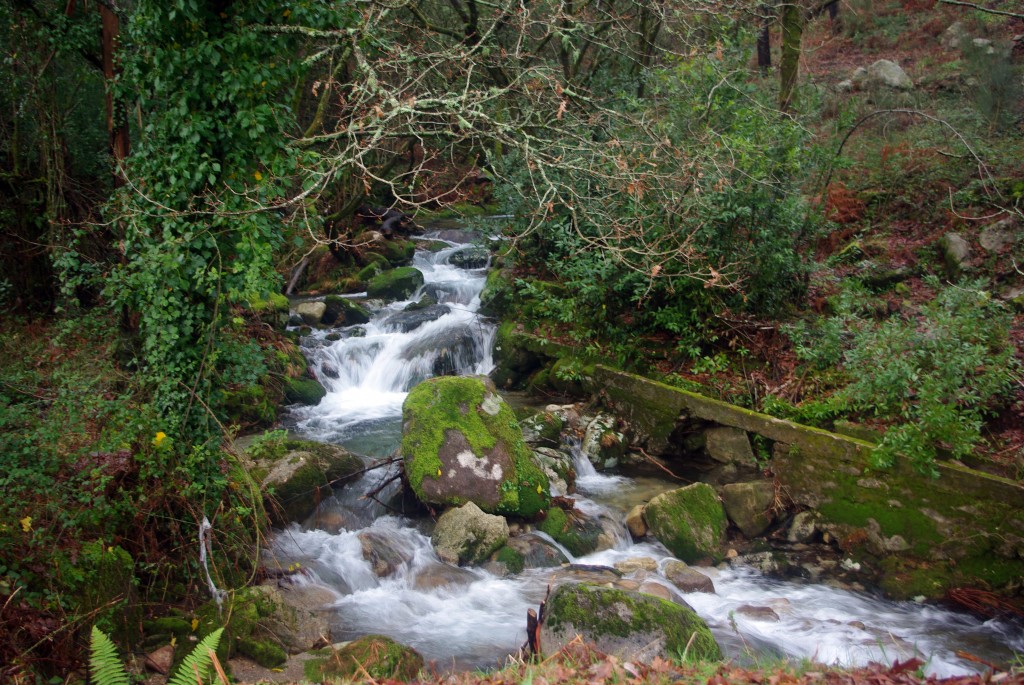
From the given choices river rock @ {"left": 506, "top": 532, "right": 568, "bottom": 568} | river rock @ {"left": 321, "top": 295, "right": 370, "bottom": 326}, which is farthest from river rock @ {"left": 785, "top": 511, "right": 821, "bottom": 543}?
river rock @ {"left": 321, "top": 295, "right": 370, "bottom": 326}

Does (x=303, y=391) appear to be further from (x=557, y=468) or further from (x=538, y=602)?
(x=538, y=602)

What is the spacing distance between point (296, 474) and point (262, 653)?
2665 mm

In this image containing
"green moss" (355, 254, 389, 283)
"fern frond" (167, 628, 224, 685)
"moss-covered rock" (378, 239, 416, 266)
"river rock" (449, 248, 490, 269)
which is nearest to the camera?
"fern frond" (167, 628, 224, 685)

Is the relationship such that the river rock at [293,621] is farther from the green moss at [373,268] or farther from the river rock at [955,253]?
the green moss at [373,268]

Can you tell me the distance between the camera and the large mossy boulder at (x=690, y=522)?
7113mm

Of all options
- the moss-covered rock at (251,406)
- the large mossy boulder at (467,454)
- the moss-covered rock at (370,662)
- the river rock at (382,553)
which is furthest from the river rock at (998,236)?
the moss-covered rock at (251,406)

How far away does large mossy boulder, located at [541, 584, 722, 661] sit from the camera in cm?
464

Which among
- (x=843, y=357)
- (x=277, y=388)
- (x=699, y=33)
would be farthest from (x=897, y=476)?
(x=699, y=33)

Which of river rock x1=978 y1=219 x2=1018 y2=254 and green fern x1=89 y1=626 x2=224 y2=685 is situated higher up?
river rock x1=978 y1=219 x2=1018 y2=254

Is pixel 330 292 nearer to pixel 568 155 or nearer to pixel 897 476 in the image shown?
pixel 568 155

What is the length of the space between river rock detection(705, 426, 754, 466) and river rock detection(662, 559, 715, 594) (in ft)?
6.57

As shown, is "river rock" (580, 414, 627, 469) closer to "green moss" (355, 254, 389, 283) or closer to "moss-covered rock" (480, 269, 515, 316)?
"moss-covered rock" (480, 269, 515, 316)

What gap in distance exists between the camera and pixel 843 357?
27.5ft

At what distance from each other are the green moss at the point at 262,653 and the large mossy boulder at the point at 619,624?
1.99 metres
